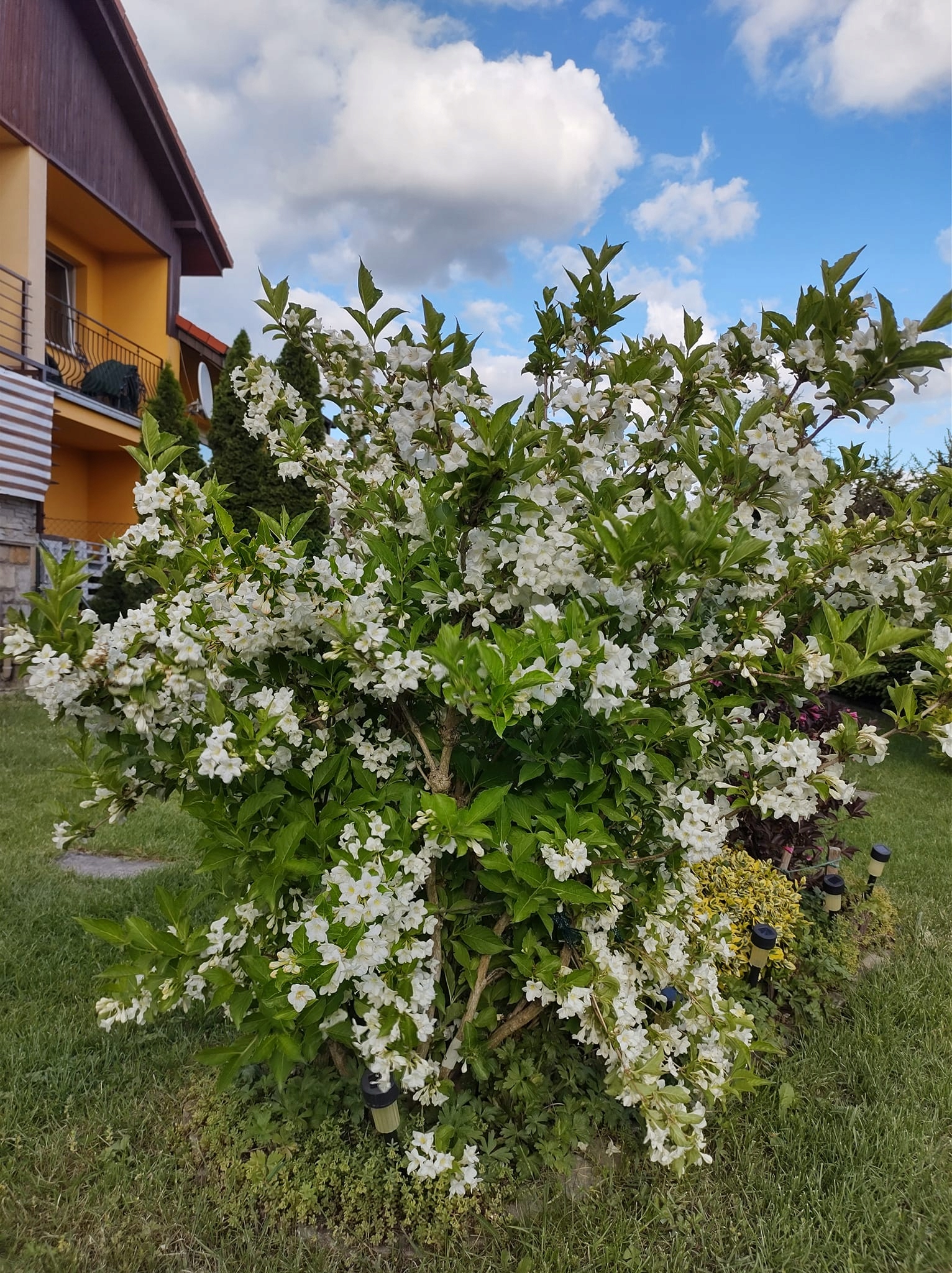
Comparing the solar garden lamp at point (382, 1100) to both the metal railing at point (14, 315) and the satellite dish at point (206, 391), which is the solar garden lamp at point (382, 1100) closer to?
the metal railing at point (14, 315)

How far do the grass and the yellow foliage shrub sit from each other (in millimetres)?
341

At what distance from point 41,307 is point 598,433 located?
403 inches

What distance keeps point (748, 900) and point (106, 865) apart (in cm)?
353

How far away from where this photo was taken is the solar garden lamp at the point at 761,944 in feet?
8.81

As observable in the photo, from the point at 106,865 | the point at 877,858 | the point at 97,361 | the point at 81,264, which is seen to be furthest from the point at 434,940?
the point at 81,264

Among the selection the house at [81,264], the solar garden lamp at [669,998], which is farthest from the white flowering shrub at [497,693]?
the house at [81,264]

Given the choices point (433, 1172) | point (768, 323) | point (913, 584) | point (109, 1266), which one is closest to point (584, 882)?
point (433, 1172)

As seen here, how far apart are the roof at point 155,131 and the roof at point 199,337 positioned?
122cm

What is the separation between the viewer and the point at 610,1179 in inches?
81.4

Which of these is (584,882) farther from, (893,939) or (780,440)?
(893,939)

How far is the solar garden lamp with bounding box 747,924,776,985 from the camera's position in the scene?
106 inches

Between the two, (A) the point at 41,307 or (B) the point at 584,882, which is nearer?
(B) the point at 584,882

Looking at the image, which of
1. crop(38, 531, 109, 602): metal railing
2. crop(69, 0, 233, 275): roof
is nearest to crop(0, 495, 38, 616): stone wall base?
crop(38, 531, 109, 602): metal railing

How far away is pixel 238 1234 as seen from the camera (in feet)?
6.21
